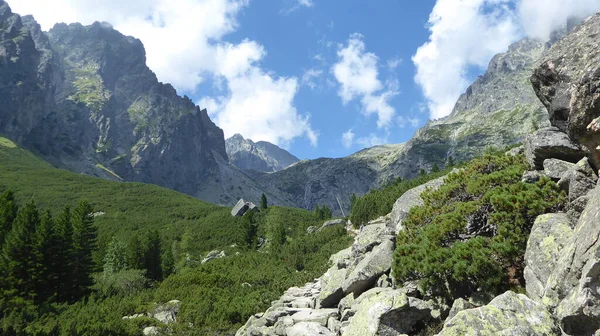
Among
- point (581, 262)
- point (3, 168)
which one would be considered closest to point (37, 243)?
point (581, 262)

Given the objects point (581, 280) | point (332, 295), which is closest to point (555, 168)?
point (581, 280)

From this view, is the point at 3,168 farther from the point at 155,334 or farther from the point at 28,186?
the point at 155,334

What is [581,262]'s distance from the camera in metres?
8.34

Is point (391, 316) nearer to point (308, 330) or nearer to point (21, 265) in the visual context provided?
point (308, 330)

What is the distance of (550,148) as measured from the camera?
15492mm

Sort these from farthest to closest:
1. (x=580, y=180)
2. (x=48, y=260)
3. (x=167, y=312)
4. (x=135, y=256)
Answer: (x=135, y=256) → (x=48, y=260) → (x=167, y=312) → (x=580, y=180)

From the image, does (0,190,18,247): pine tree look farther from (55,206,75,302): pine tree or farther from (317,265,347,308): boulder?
(317,265,347,308): boulder

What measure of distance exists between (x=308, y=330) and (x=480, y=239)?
725cm

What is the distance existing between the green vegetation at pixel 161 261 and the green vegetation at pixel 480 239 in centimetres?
1348

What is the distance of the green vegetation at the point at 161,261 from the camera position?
78.8 feet

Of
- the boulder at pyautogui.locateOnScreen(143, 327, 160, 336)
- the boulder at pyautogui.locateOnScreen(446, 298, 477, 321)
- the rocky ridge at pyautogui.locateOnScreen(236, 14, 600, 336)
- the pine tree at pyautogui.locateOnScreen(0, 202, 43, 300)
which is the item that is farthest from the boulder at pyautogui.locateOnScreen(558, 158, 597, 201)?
the pine tree at pyautogui.locateOnScreen(0, 202, 43, 300)

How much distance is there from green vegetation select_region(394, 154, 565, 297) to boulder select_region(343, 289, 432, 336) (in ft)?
4.25

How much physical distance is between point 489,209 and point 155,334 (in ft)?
62.5

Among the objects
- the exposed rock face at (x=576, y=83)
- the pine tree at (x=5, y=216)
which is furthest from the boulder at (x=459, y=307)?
the pine tree at (x=5, y=216)
